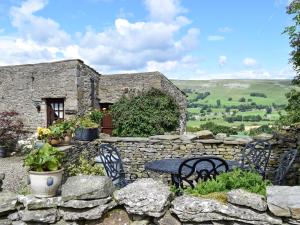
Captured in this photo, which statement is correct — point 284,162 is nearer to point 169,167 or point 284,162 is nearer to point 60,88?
point 169,167

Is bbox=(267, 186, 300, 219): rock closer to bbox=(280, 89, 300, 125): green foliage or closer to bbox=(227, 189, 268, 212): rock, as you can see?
bbox=(227, 189, 268, 212): rock

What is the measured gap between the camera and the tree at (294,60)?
11286 millimetres

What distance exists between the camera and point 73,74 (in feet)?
51.2

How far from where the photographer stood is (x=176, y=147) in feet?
30.1

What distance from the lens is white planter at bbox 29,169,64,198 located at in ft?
12.1

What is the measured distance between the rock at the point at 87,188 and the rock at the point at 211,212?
0.69 m

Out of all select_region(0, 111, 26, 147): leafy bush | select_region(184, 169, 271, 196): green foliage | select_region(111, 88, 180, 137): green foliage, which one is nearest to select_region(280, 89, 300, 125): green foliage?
select_region(111, 88, 180, 137): green foliage

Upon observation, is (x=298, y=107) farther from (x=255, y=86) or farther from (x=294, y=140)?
(x=255, y=86)

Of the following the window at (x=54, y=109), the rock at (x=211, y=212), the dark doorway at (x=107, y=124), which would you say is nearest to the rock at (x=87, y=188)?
the rock at (x=211, y=212)

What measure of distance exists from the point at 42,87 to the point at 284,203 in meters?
14.9

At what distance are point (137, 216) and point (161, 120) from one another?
37.7ft

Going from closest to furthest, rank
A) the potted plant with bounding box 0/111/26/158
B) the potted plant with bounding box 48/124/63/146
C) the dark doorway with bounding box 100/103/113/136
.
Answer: the potted plant with bounding box 48/124/63/146
the potted plant with bounding box 0/111/26/158
the dark doorway with bounding box 100/103/113/136

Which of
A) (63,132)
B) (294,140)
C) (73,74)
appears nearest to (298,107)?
(294,140)

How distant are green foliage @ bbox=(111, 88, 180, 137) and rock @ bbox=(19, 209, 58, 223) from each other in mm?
10918
